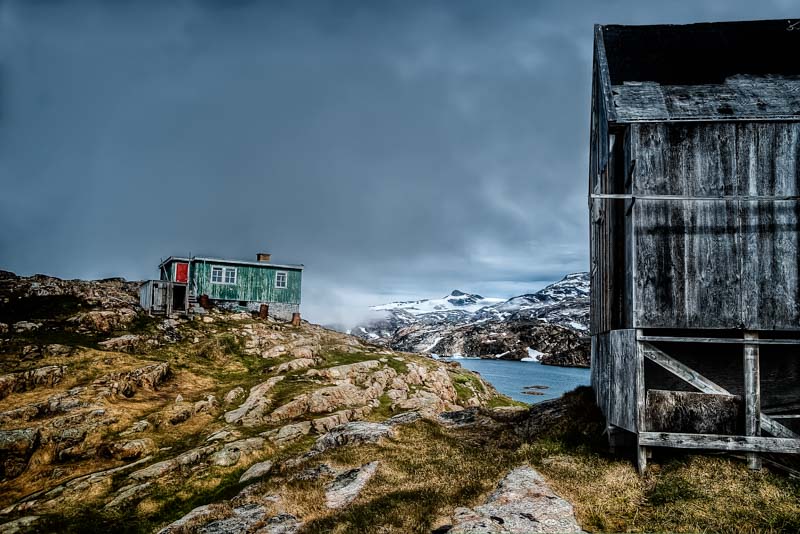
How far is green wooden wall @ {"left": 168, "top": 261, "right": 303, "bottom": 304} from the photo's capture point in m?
51.8

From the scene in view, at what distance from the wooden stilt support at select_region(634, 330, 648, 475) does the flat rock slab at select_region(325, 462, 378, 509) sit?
6932 millimetres

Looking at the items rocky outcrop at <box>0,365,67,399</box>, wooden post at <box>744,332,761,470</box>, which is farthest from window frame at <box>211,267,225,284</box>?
wooden post at <box>744,332,761,470</box>

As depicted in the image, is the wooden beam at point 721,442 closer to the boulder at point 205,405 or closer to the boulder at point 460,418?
the boulder at point 460,418

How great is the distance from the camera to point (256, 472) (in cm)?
1809

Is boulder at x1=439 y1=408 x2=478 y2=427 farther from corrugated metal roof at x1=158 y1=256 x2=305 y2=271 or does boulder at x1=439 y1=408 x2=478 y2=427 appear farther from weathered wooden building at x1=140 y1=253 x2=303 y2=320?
corrugated metal roof at x1=158 y1=256 x2=305 y2=271

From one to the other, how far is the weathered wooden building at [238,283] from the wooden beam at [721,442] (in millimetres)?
43904

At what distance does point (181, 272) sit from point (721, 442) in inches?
2076

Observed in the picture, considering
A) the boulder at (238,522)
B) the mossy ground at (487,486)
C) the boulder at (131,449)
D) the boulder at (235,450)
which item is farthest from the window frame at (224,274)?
the boulder at (238,522)

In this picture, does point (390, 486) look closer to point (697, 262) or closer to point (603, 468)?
point (603, 468)

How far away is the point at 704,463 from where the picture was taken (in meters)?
11.7

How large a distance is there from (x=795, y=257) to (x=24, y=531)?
23.7 meters

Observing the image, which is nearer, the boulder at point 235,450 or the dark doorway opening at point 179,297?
the boulder at point 235,450

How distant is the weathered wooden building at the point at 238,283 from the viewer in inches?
Answer: 2031

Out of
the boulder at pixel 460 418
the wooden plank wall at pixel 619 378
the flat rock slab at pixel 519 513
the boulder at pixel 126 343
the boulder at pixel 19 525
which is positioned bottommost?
the boulder at pixel 19 525
